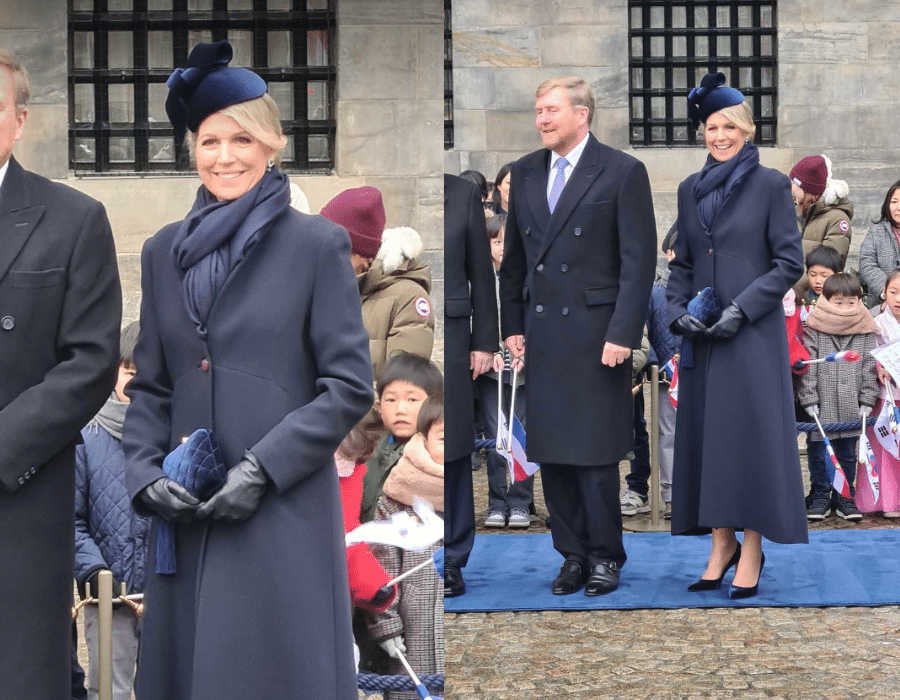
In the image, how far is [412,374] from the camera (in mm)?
4270

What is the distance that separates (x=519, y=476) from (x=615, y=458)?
0.47 metres

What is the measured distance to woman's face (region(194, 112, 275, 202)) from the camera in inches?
140

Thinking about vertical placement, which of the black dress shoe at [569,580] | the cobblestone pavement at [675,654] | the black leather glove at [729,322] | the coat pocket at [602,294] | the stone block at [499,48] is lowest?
the cobblestone pavement at [675,654]

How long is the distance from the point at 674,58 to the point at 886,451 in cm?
244

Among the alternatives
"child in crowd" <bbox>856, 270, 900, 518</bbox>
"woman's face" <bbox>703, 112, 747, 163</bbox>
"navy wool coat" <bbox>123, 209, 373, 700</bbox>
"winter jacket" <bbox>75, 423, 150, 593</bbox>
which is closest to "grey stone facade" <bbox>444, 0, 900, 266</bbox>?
"woman's face" <bbox>703, 112, 747, 163</bbox>

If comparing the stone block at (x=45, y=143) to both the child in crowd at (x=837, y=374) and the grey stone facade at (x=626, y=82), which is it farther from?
the child in crowd at (x=837, y=374)

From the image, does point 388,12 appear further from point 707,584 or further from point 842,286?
point 842,286

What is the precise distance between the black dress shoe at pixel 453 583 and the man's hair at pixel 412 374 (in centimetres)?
206

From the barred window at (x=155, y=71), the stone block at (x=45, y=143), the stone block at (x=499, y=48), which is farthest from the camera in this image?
the stone block at (x=499, y=48)

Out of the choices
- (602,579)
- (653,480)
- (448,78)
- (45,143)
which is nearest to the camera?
(45,143)

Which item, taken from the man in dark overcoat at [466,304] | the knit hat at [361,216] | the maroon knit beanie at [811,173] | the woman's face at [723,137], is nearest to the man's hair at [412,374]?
the knit hat at [361,216]

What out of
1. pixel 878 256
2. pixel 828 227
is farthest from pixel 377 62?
pixel 828 227

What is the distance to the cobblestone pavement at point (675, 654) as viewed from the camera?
532 cm

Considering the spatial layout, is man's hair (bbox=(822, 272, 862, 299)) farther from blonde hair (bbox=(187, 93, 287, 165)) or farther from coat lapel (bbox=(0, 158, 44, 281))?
coat lapel (bbox=(0, 158, 44, 281))
